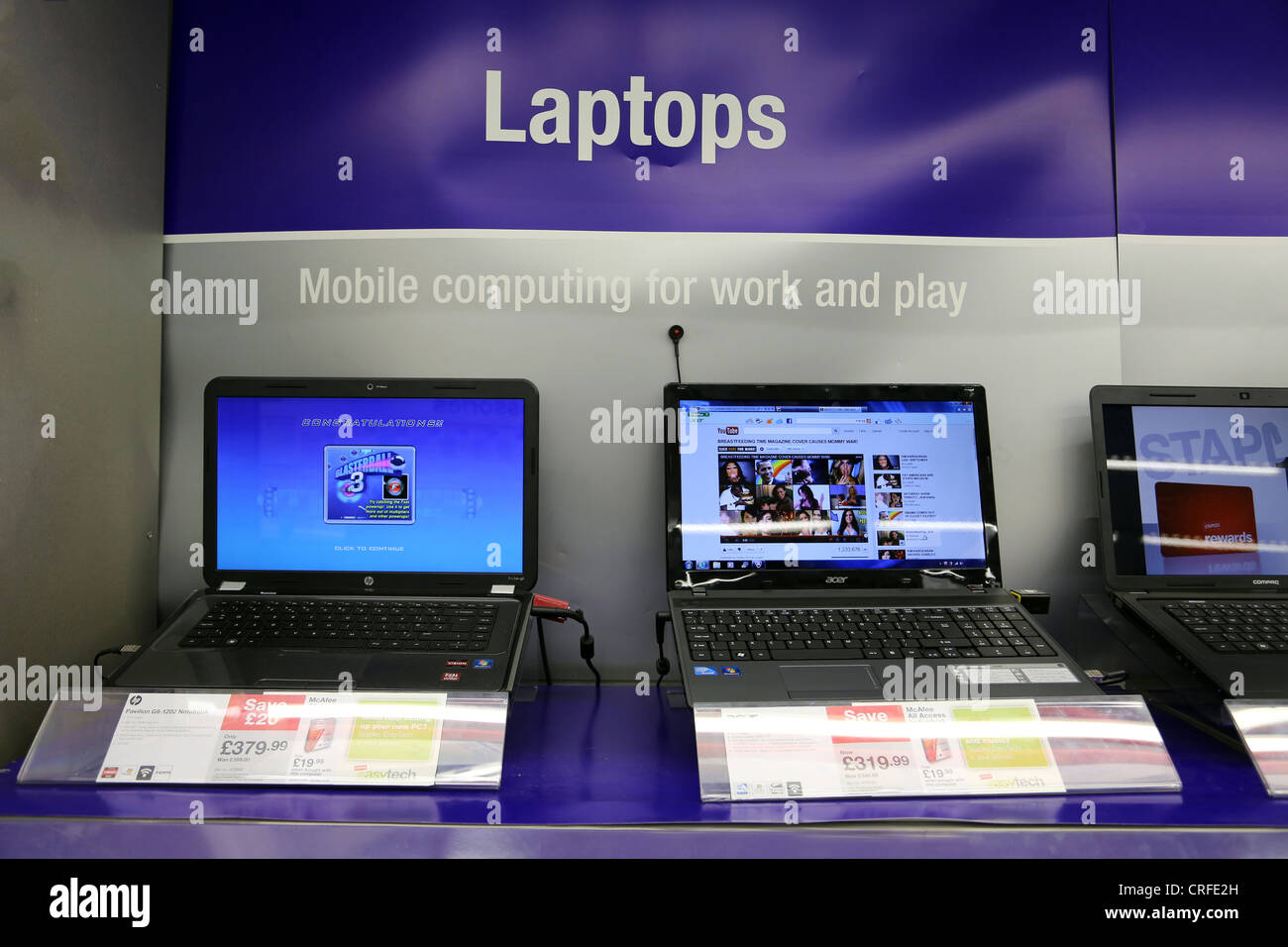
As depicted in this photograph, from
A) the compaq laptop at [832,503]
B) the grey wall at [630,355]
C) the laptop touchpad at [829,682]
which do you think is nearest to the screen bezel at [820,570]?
the compaq laptop at [832,503]

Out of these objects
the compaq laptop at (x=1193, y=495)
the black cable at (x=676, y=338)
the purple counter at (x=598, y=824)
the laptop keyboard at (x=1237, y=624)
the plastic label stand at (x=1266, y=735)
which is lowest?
the purple counter at (x=598, y=824)

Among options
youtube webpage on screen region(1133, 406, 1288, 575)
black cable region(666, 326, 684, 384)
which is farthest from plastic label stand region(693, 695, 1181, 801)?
black cable region(666, 326, 684, 384)

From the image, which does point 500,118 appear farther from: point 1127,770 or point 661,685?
point 1127,770

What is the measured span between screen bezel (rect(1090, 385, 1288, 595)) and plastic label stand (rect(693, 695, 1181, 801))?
1.21 ft

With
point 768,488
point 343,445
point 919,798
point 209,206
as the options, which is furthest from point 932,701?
point 209,206

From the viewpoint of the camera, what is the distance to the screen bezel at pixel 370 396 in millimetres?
1093

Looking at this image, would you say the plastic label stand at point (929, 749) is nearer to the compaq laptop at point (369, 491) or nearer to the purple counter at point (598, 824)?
the purple counter at point (598, 824)

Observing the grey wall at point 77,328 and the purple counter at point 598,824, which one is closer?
the purple counter at point 598,824

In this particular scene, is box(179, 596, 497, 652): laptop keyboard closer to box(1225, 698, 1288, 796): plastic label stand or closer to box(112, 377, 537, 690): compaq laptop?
box(112, 377, 537, 690): compaq laptop

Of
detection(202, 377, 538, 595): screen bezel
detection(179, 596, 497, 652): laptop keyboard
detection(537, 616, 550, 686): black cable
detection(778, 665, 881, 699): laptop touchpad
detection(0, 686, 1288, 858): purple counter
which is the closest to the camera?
detection(0, 686, 1288, 858): purple counter

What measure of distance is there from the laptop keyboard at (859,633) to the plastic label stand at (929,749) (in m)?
0.12

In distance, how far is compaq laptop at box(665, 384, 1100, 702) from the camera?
1103mm

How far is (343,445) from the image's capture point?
1112 mm

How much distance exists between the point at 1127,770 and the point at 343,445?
1.02 metres
